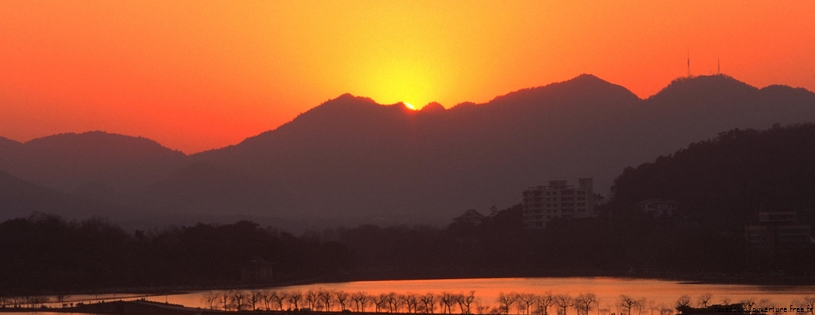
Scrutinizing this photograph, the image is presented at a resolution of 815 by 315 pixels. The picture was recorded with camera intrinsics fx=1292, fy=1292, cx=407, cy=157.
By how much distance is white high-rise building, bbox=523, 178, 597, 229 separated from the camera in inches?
3959

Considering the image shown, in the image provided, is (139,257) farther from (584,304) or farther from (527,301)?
(584,304)

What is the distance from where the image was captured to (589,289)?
63.1m

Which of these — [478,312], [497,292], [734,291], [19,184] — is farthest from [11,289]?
[19,184]

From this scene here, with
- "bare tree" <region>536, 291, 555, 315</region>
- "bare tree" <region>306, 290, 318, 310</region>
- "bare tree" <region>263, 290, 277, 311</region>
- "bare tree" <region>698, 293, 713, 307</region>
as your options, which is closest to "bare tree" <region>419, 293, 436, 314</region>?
"bare tree" <region>536, 291, 555, 315</region>

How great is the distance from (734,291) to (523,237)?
111 feet

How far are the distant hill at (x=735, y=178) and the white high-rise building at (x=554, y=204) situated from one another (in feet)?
8.99

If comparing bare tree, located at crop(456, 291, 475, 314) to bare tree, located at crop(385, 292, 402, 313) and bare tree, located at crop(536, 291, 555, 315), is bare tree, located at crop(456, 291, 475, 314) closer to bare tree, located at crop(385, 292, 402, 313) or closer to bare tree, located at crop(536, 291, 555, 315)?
bare tree, located at crop(385, 292, 402, 313)

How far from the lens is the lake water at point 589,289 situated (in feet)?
177

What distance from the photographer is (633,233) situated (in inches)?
3364

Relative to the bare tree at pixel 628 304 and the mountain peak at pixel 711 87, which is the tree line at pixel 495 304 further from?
the mountain peak at pixel 711 87

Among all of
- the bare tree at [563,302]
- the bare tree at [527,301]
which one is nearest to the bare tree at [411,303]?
the bare tree at [527,301]

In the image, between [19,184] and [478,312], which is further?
[19,184]

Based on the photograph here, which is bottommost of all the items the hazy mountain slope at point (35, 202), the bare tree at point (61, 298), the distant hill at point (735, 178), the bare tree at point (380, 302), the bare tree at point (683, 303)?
the bare tree at point (683, 303)

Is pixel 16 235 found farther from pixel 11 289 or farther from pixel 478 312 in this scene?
pixel 478 312
